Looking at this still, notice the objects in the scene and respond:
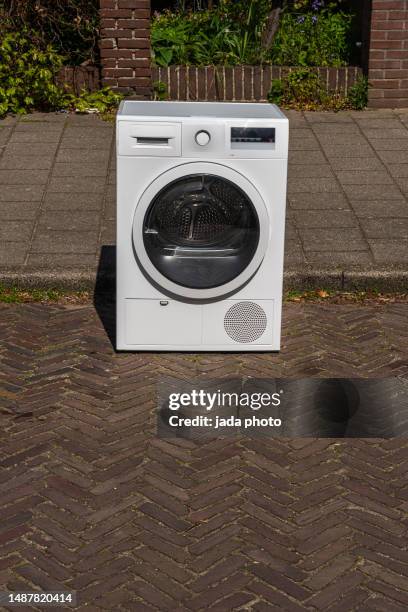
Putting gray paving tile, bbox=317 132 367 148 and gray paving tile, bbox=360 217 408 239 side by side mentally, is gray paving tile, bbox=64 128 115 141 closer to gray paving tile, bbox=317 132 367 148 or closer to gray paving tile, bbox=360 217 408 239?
gray paving tile, bbox=317 132 367 148

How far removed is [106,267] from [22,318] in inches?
27.6

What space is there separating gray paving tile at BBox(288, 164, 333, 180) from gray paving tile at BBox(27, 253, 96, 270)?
7.39 ft

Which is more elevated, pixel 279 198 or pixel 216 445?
pixel 279 198

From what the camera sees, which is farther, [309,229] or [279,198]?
[309,229]

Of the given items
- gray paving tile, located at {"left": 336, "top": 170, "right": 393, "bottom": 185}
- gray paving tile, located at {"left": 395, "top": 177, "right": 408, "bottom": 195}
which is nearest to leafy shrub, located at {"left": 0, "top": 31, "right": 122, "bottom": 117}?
gray paving tile, located at {"left": 336, "top": 170, "right": 393, "bottom": 185}

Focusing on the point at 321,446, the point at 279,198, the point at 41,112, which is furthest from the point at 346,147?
the point at 321,446

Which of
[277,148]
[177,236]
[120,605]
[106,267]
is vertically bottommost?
[120,605]

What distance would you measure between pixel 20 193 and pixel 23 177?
390 mm

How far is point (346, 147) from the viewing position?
30.1ft

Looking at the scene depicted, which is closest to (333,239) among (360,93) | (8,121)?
(360,93)

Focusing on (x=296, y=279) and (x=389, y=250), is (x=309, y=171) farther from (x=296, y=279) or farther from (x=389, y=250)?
(x=296, y=279)

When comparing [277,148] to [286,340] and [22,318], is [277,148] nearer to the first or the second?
[286,340]

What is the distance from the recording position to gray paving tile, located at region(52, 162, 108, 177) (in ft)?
27.5

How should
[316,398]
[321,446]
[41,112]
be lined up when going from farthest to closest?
[41,112], [316,398], [321,446]
